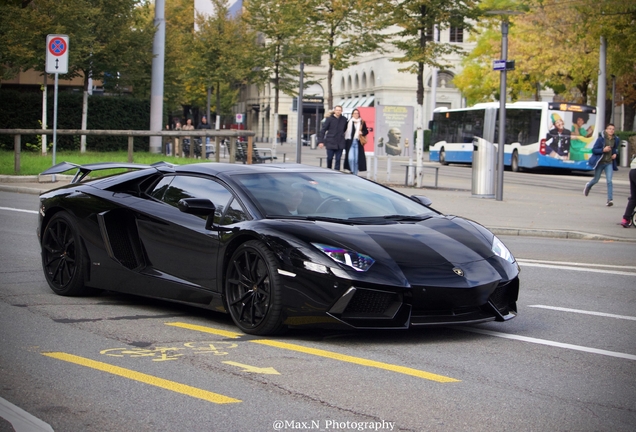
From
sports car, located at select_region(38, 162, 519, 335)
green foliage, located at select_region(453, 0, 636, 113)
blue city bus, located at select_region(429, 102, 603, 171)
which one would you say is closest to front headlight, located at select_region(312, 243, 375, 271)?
sports car, located at select_region(38, 162, 519, 335)

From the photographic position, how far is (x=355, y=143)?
24406mm

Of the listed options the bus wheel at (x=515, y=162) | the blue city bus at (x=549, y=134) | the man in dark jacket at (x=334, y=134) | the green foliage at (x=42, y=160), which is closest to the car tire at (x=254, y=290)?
the green foliage at (x=42, y=160)

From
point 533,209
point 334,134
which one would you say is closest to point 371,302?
point 533,209

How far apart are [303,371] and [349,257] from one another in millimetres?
980

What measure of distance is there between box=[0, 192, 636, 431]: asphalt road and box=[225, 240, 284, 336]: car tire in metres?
0.13

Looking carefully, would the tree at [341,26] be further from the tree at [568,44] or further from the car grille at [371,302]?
the car grille at [371,302]

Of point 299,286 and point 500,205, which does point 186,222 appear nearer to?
point 299,286

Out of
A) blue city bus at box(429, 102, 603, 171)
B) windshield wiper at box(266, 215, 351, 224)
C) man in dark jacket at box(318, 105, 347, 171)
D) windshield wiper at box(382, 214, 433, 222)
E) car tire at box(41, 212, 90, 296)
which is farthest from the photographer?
blue city bus at box(429, 102, 603, 171)

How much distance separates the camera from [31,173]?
2328cm

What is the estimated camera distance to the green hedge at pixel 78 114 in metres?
35.2

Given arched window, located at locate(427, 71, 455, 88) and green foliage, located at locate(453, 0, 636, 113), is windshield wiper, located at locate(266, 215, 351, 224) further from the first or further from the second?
arched window, located at locate(427, 71, 455, 88)

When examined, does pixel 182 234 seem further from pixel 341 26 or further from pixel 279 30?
pixel 279 30

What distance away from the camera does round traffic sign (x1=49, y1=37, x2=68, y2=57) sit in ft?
72.3

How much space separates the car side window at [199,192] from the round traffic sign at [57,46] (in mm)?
15172
